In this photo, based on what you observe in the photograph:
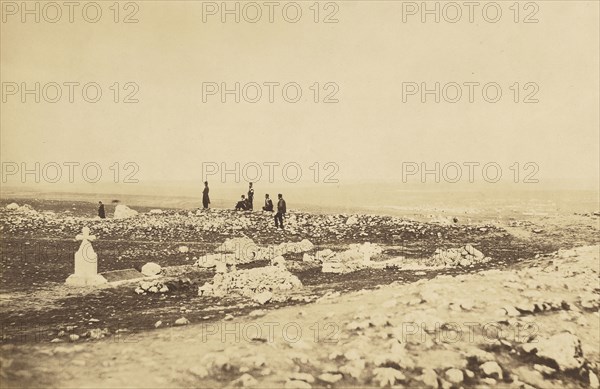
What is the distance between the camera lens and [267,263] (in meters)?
8.16

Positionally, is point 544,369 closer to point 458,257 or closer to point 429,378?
point 429,378

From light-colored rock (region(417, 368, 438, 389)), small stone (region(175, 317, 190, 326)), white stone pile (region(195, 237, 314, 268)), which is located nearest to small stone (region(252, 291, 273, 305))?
small stone (region(175, 317, 190, 326))

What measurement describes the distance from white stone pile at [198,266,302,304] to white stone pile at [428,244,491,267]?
2789 millimetres

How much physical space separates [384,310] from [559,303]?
6.55 ft

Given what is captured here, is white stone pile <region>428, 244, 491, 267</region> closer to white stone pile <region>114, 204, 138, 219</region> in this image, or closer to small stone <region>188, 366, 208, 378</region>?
small stone <region>188, 366, 208, 378</region>

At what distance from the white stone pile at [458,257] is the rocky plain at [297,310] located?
23 millimetres

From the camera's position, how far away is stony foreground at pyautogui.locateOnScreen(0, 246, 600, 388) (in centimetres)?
371

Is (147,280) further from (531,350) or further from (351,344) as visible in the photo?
(531,350)

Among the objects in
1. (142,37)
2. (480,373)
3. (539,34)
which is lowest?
(480,373)

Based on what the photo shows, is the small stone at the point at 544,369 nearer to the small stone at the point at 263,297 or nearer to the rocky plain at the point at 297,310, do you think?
the rocky plain at the point at 297,310

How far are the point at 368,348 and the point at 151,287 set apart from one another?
3.26 m

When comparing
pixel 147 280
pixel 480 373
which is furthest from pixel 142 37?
pixel 480 373

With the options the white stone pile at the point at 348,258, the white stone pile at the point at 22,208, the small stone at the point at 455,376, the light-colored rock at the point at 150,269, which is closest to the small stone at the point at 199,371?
the small stone at the point at 455,376

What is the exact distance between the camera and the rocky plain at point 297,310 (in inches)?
151
